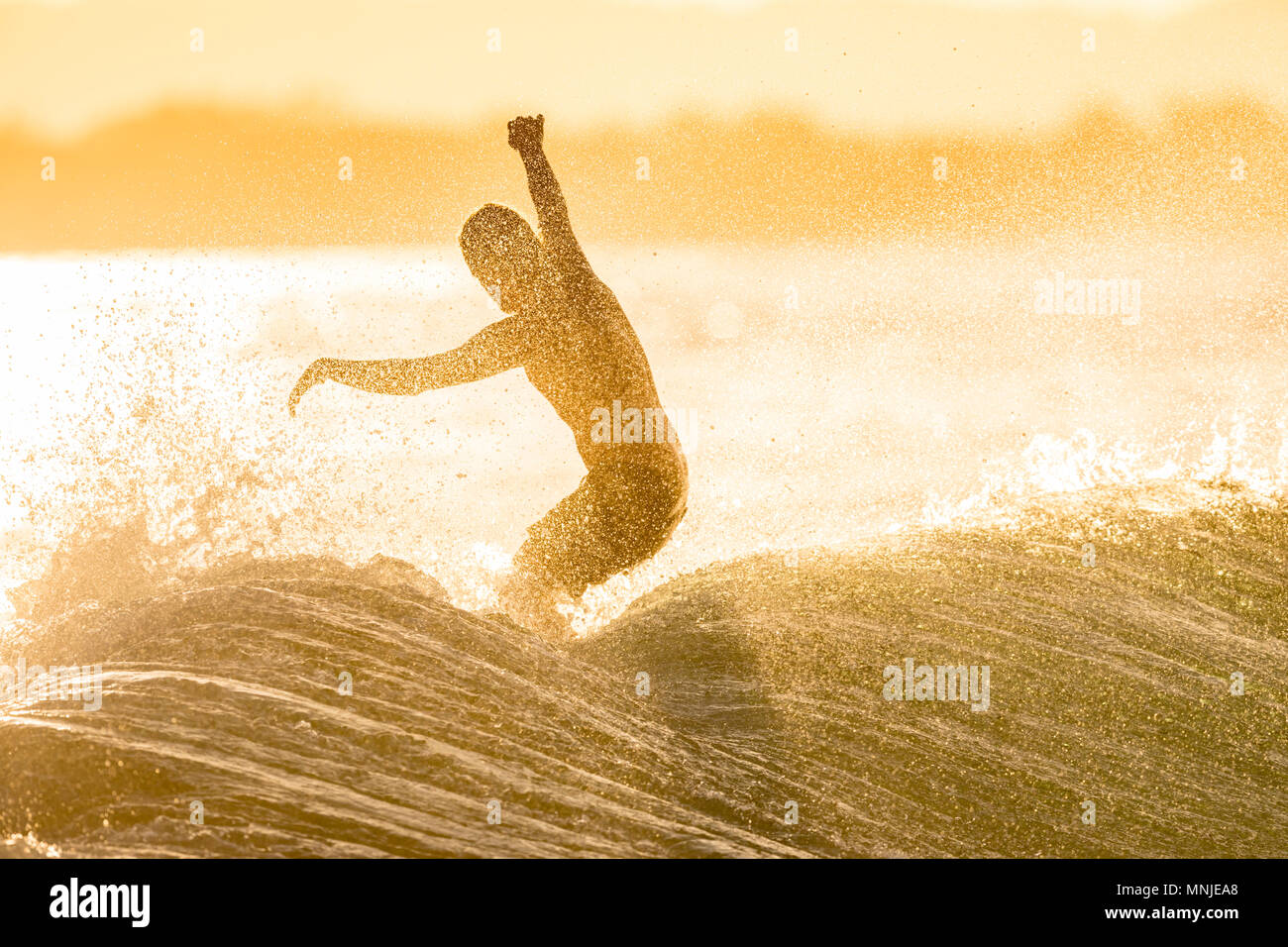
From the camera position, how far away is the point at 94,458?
7.54 metres

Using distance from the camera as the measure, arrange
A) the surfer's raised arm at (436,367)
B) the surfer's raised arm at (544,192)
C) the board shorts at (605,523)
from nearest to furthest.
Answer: the surfer's raised arm at (436,367)
the surfer's raised arm at (544,192)
the board shorts at (605,523)

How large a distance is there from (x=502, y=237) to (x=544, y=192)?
1.08 feet

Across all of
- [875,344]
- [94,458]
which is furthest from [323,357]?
[875,344]

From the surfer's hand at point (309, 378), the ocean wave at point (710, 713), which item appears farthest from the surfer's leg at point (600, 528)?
the surfer's hand at point (309, 378)

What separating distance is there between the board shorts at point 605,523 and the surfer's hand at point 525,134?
175cm

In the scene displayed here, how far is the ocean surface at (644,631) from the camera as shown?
483 cm

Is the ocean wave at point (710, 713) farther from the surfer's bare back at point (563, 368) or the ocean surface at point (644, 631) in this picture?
the surfer's bare back at point (563, 368)

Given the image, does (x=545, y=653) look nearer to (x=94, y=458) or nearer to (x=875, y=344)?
(x=94, y=458)

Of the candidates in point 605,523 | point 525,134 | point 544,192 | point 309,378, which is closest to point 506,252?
point 544,192

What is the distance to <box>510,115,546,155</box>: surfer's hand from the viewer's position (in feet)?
20.9

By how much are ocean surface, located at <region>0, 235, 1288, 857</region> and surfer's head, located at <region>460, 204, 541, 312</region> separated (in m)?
0.19

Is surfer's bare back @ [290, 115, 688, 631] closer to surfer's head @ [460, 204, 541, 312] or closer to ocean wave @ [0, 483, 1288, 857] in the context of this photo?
surfer's head @ [460, 204, 541, 312]

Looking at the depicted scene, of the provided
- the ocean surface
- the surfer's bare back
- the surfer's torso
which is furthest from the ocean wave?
the surfer's torso

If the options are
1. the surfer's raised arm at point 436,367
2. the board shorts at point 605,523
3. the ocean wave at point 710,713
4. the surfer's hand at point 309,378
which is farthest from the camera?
the board shorts at point 605,523
